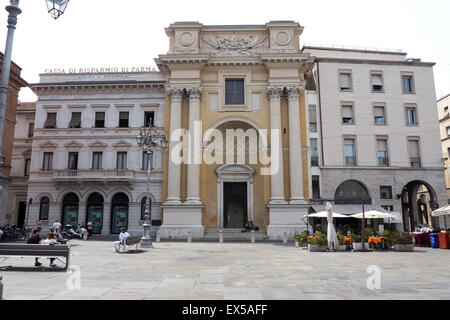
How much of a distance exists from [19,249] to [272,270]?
7983mm

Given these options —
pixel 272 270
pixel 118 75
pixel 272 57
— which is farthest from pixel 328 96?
pixel 272 270

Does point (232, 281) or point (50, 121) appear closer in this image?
point (232, 281)

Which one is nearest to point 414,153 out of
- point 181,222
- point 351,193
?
point 351,193

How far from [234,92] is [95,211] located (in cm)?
1660

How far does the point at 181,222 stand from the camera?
87.5 feet

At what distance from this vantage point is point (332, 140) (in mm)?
29750

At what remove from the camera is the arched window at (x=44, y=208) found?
2896 cm

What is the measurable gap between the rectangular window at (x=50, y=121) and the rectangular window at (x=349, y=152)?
1080 inches

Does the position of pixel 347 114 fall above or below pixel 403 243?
above

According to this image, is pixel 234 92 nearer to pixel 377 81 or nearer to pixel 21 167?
pixel 377 81

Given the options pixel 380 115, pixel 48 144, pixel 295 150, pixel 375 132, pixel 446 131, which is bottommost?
pixel 295 150

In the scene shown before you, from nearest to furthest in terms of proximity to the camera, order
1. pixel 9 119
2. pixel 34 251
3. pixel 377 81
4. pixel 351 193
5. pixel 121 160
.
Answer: pixel 34 251
pixel 9 119
pixel 121 160
pixel 351 193
pixel 377 81
